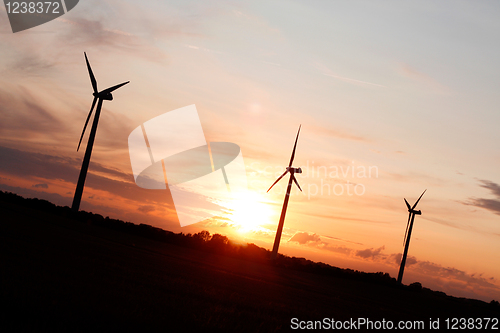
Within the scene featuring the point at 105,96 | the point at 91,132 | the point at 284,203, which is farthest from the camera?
the point at 284,203

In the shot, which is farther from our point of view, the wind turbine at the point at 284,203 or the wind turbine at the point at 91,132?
the wind turbine at the point at 284,203

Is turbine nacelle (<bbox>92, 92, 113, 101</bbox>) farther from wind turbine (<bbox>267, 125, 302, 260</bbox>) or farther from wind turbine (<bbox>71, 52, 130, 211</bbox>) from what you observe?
wind turbine (<bbox>267, 125, 302, 260</bbox>)

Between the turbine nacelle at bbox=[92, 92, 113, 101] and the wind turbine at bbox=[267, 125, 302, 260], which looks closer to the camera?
the turbine nacelle at bbox=[92, 92, 113, 101]

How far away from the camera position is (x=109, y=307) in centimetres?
1499

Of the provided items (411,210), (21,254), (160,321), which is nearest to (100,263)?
(21,254)

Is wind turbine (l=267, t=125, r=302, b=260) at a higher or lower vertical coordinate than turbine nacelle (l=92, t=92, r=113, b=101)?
lower

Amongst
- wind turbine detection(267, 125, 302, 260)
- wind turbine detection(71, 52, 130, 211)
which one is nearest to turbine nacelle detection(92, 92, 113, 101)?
wind turbine detection(71, 52, 130, 211)

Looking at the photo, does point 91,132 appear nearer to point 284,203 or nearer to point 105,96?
point 105,96

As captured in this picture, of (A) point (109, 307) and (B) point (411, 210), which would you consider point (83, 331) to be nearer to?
(A) point (109, 307)

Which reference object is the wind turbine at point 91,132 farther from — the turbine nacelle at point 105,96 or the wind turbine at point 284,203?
the wind turbine at point 284,203

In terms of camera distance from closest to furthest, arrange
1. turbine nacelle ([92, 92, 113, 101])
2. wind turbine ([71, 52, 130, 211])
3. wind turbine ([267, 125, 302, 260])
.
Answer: wind turbine ([71, 52, 130, 211]) < turbine nacelle ([92, 92, 113, 101]) < wind turbine ([267, 125, 302, 260])

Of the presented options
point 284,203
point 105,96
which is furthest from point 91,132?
point 284,203

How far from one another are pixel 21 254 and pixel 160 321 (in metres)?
14.0

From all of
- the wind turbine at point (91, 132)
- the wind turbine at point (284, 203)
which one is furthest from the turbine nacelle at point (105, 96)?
the wind turbine at point (284, 203)
